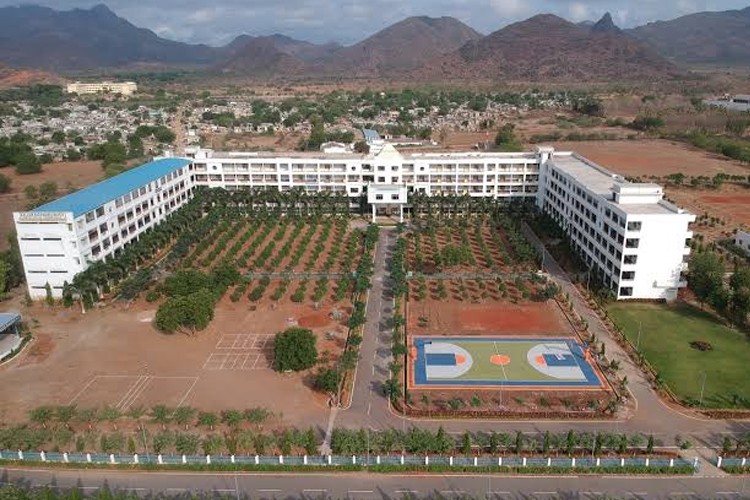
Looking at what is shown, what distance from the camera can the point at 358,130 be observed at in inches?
5369

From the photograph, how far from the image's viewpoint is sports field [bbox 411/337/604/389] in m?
34.6

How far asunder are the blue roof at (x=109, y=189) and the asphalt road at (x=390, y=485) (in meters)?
26.7

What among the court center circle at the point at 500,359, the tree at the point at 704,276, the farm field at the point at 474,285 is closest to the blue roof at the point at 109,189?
the farm field at the point at 474,285

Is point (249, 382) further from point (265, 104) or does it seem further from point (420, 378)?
point (265, 104)

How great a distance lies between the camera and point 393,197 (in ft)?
220

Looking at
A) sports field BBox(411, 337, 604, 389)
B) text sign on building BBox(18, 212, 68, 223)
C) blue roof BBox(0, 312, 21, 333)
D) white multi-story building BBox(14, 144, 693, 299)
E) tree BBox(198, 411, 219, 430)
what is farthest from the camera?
text sign on building BBox(18, 212, 68, 223)

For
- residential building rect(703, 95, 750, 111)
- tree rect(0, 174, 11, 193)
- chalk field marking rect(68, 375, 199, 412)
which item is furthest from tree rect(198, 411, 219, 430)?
residential building rect(703, 95, 750, 111)

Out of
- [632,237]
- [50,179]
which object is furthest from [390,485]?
[50,179]

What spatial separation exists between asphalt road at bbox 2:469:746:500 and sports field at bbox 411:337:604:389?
26.0 ft

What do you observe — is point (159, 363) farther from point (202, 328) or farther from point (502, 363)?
point (502, 363)

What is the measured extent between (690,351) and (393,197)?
1452 inches

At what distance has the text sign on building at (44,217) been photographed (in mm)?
45550

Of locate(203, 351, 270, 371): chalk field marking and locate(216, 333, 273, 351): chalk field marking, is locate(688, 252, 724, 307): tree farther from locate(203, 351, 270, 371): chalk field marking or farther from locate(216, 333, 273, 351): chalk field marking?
locate(203, 351, 270, 371): chalk field marking

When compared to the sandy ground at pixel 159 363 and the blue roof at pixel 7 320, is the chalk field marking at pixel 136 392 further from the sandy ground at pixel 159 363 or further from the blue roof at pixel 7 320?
the blue roof at pixel 7 320
